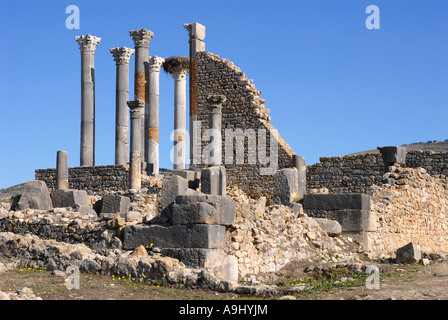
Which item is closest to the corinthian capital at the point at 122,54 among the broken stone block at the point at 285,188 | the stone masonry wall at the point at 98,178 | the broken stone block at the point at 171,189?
the stone masonry wall at the point at 98,178

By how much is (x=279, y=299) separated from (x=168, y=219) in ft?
11.0

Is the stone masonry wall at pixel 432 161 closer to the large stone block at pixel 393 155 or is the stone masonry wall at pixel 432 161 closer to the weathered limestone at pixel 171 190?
the large stone block at pixel 393 155

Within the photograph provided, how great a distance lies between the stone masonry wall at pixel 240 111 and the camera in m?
24.8

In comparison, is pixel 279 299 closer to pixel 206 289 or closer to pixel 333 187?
pixel 206 289

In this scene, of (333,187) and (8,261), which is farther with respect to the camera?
(333,187)

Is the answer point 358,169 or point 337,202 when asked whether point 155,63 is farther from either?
point 337,202

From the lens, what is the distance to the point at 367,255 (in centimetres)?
1516

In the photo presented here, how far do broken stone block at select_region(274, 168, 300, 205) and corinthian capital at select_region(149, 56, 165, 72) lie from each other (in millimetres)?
14958

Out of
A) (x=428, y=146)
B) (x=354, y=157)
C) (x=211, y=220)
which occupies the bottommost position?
(x=211, y=220)

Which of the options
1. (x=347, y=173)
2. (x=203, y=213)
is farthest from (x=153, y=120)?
(x=203, y=213)

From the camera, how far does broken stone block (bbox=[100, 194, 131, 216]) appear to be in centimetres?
1783

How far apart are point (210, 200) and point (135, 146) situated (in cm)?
1696

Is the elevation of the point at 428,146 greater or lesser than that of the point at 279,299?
greater
